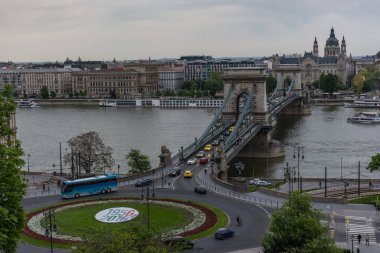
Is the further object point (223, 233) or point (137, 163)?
point (137, 163)

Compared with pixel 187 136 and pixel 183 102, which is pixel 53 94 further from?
pixel 187 136

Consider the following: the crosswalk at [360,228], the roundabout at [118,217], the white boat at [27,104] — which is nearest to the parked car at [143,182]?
the roundabout at [118,217]

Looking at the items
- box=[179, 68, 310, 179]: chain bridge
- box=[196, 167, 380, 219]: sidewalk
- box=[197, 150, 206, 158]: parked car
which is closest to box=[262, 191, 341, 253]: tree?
box=[196, 167, 380, 219]: sidewalk

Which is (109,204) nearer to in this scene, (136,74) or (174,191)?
(174,191)

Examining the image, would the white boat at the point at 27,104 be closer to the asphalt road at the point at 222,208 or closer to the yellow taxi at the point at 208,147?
the yellow taxi at the point at 208,147

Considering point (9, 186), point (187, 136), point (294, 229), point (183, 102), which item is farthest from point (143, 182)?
point (183, 102)
